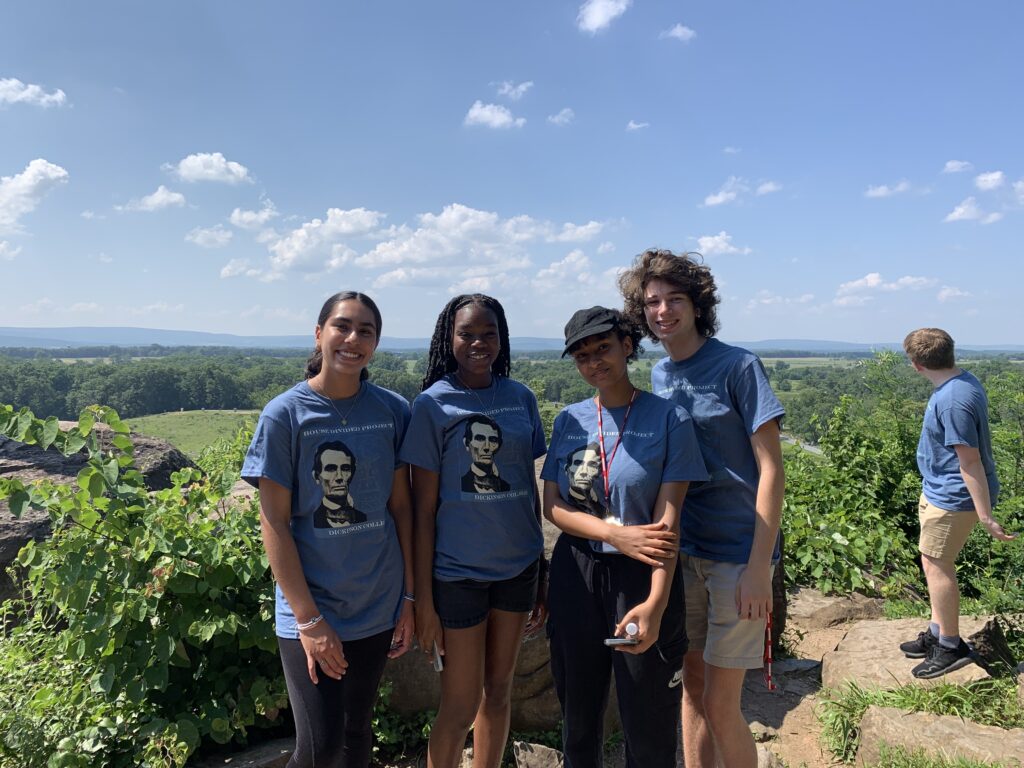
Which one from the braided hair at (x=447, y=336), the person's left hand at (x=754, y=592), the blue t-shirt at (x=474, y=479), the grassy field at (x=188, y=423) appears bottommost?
the grassy field at (x=188, y=423)

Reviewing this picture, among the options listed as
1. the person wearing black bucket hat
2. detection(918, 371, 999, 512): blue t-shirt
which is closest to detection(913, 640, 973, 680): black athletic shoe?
detection(918, 371, 999, 512): blue t-shirt

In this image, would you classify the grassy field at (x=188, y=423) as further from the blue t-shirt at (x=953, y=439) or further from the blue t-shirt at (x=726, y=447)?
the blue t-shirt at (x=726, y=447)

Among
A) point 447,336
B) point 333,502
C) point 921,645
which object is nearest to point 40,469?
point 333,502

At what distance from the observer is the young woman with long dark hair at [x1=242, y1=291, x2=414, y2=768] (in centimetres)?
236

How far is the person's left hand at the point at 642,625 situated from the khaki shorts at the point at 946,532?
9.57 feet

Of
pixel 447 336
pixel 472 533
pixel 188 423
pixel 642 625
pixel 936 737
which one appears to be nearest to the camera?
pixel 642 625

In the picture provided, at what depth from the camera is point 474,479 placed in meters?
2.57

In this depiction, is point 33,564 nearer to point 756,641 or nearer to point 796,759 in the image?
point 756,641

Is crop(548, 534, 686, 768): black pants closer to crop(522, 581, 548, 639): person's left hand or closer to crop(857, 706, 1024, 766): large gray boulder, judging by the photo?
crop(522, 581, 548, 639): person's left hand

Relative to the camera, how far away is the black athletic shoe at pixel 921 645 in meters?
4.11

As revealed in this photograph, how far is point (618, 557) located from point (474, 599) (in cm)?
62

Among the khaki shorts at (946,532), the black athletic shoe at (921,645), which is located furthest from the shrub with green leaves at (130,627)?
the khaki shorts at (946,532)

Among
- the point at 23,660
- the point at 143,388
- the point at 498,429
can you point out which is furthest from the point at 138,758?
the point at 143,388

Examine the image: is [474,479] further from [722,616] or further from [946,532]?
[946,532]
